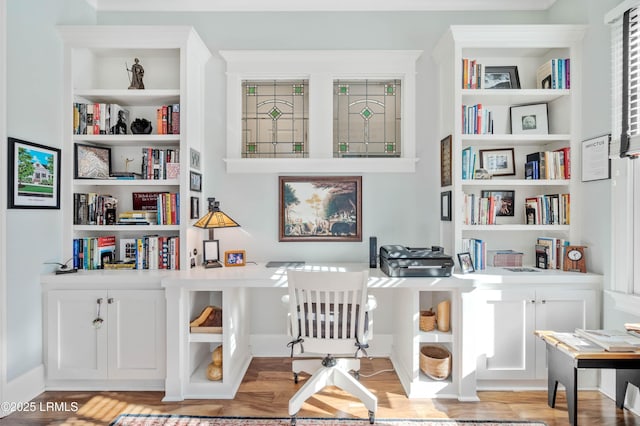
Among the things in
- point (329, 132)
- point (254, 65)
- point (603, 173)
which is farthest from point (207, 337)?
point (603, 173)

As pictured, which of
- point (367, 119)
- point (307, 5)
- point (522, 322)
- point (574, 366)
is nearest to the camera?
point (574, 366)

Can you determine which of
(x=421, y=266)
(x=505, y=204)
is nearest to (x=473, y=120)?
(x=505, y=204)

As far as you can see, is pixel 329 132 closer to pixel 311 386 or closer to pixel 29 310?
pixel 311 386

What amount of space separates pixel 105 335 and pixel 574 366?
295 cm

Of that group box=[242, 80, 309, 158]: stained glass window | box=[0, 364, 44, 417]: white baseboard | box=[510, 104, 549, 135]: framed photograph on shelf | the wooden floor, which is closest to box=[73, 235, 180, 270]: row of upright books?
box=[0, 364, 44, 417]: white baseboard

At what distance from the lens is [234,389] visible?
2.62 metres

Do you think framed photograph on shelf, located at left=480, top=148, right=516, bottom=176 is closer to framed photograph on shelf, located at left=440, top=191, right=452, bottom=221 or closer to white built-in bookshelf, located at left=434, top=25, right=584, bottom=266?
white built-in bookshelf, located at left=434, top=25, right=584, bottom=266

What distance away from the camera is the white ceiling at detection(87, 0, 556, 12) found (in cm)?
320

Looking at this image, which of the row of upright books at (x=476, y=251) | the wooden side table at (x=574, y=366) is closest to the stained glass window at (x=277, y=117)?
the row of upright books at (x=476, y=251)

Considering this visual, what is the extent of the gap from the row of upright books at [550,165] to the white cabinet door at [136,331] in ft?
9.69

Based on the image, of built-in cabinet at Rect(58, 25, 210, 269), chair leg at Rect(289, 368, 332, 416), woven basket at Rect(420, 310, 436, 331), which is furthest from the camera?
built-in cabinet at Rect(58, 25, 210, 269)

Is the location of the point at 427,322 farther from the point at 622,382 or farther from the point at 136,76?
the point at 136,76

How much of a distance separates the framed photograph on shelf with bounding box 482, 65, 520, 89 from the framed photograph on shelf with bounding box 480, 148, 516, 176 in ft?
1.71

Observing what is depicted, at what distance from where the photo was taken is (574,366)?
7.00 feet
